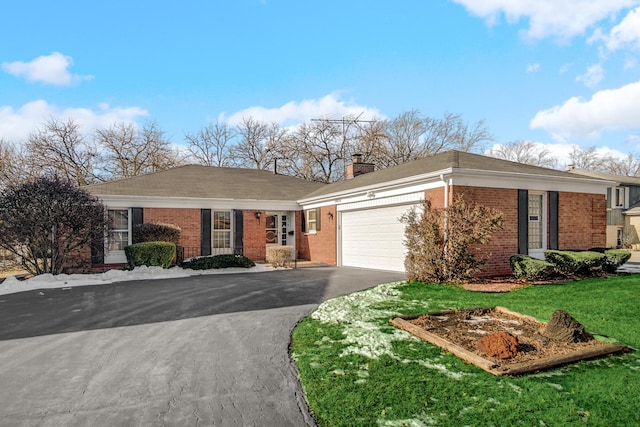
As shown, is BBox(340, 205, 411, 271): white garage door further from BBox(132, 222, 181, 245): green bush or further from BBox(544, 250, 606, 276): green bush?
BBox(132, 222, 181, 245): green bush

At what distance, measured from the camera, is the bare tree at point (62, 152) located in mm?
28450

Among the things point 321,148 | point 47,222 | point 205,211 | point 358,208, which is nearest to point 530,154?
point 321,148

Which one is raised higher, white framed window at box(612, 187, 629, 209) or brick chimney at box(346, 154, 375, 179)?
brick chimney at box(346, 154, 375, 179)

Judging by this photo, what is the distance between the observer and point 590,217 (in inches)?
512

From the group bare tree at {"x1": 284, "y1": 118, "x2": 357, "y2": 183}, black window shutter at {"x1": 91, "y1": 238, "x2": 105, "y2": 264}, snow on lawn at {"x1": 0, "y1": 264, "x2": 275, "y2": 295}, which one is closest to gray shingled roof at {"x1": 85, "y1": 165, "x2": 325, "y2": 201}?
black window shutter at {"x1": 91, "y1": 238, "x2": 105, "y2": 264}

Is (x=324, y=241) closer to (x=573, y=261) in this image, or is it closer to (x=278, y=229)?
(x=278, y=229)

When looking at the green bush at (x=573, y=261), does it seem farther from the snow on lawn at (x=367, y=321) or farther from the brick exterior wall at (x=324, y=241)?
the brick exterior wall at (x=324, y=241)

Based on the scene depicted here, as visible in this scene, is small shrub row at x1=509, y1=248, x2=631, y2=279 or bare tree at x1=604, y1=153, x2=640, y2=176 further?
bare tree at x1=604, y1=153, x2=640, y2=176

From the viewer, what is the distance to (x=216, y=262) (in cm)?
1408

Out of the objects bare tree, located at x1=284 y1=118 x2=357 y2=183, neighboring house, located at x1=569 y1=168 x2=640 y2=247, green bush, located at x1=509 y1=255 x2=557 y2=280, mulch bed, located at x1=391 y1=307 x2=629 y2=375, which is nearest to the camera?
mulch bed, located at x1=391 y1=307 x2=629 y2=375

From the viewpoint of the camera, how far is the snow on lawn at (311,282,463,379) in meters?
4.65

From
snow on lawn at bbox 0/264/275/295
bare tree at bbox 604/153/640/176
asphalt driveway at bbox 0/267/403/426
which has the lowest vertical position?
snow on lawn at bbox 0/264/275/295

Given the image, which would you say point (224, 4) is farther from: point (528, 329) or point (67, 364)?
point (528, 329)

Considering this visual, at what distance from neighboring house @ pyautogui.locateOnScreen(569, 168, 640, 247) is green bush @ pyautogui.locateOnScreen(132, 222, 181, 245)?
26.6 m
